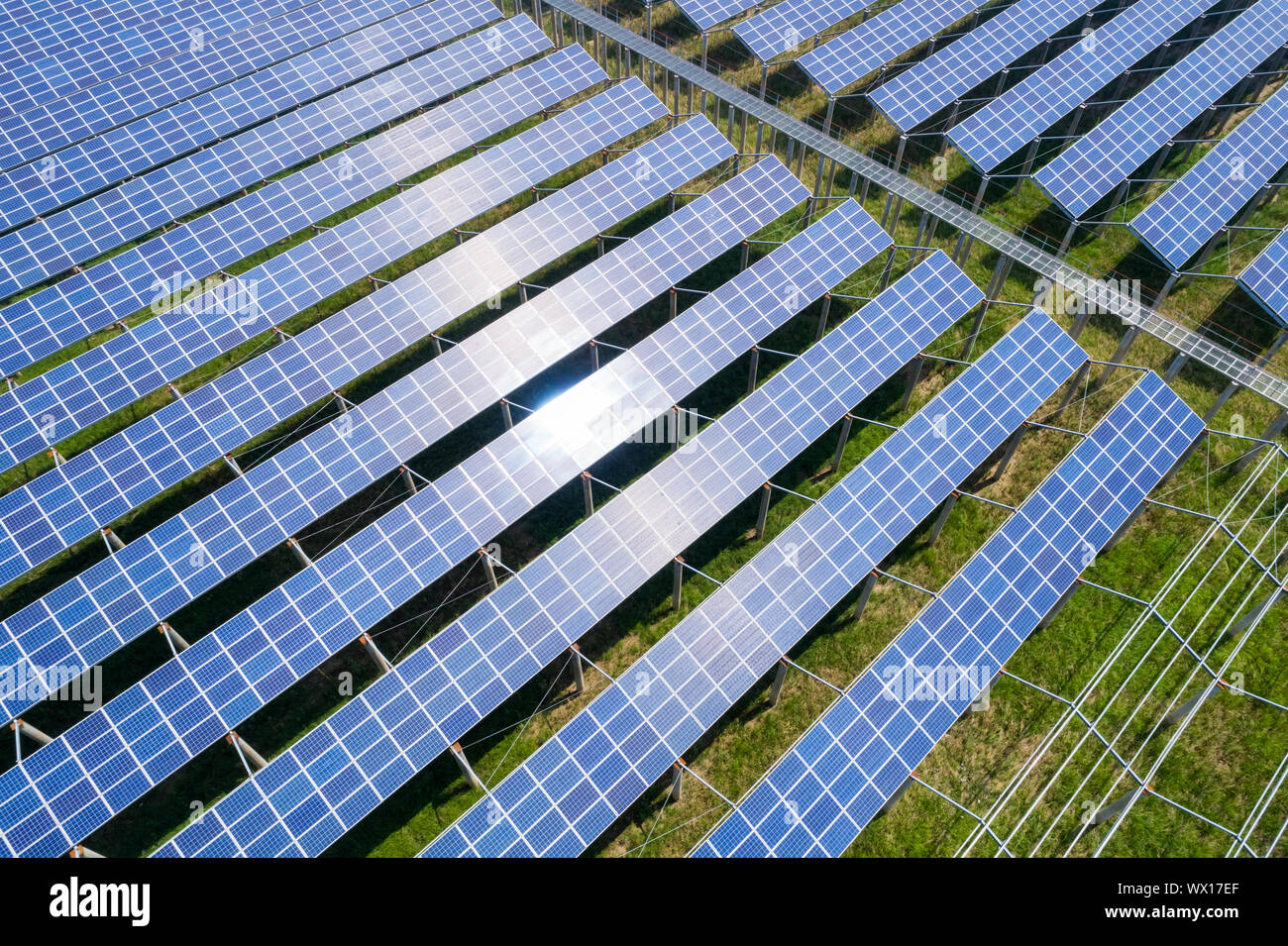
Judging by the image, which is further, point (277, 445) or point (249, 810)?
point (277, 445)

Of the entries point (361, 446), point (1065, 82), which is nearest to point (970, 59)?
point (1065, 82)

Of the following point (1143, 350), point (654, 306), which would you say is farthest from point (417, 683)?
point (1143, 350)

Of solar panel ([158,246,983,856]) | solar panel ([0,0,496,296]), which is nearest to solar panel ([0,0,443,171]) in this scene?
solar panel ([0,0,496,296])

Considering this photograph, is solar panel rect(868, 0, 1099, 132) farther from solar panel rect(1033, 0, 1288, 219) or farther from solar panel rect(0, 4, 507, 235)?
solar panel rect(0, 4, 507, 235)

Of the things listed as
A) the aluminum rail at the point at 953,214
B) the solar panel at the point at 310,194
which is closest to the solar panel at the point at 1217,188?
the aluminum rail at the point at 953,214

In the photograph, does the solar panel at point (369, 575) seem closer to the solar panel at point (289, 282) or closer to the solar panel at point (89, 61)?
the solar panel at point (289, 282)

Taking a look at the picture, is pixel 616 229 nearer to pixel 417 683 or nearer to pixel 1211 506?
pixel 417 683

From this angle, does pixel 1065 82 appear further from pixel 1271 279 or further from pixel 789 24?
pixel 1271 279
